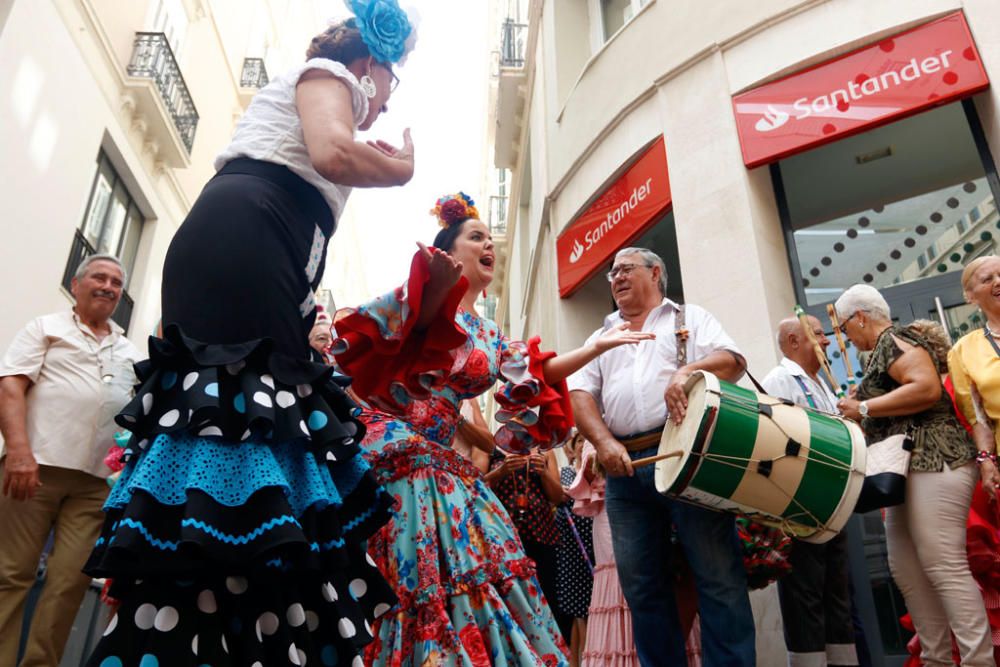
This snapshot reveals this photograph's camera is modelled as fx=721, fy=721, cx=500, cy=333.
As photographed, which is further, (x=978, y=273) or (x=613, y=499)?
(x=978, y=273)

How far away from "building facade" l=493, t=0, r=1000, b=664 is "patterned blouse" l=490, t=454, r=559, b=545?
1.69 meters

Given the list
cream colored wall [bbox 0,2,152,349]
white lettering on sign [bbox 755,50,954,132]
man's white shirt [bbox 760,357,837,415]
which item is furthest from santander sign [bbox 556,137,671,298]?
cream colored wall [bbox 0,2,152,349]

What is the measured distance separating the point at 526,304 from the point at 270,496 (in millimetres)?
13199

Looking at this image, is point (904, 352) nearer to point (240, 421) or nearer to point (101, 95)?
point (240, 421)

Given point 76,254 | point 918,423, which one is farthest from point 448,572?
point 76,254

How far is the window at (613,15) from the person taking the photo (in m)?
10.7

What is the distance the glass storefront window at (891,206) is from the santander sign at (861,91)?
0.84 m

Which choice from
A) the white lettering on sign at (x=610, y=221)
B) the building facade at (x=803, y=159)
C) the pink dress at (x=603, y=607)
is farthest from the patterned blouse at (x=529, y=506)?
the white lettering on sign at (x=610, y=221)

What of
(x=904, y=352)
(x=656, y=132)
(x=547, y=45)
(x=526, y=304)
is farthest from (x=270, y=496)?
(x=526, y=304)

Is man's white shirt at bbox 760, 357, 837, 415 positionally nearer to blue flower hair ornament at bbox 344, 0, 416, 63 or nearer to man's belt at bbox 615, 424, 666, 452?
man's belt at bbox 615, 424, 666, 452

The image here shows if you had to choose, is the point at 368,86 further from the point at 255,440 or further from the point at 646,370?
the point at 646,370

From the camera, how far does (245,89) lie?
1775cm

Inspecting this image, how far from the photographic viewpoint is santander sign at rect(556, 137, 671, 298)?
26.5 feet

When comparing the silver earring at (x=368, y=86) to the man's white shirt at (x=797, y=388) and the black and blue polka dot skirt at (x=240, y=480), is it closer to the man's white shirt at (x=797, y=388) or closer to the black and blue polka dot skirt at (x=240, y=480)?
the black and blue polka dot skirt at (x=240, y=480)
